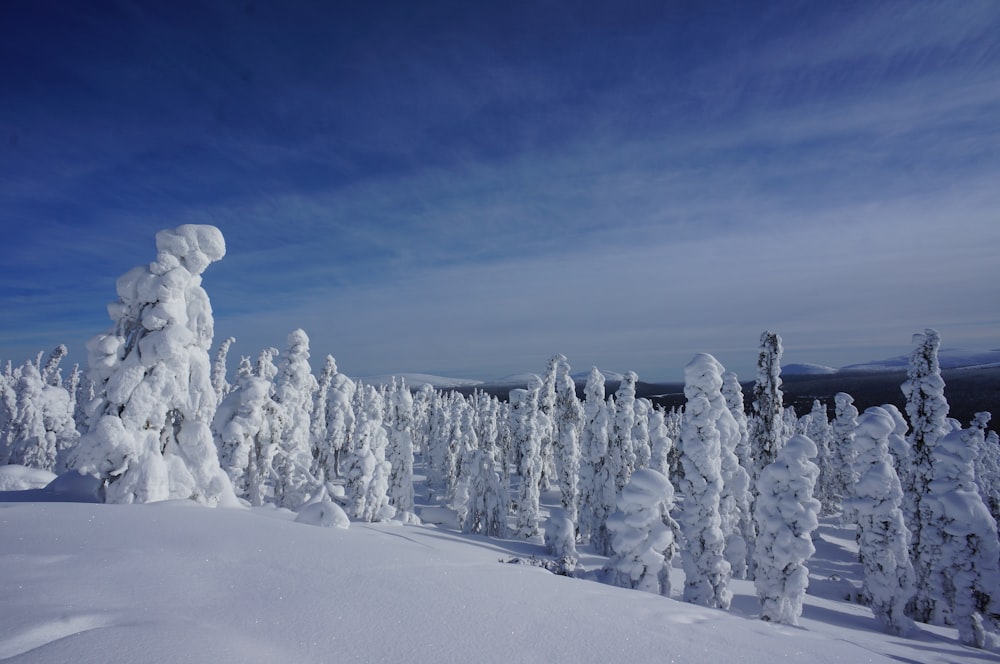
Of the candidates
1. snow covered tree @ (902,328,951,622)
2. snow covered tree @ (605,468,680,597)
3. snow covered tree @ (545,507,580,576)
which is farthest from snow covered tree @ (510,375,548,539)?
snow covered tree @ (902,328,951,622)

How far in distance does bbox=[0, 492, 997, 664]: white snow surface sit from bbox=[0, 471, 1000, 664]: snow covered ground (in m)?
0.02

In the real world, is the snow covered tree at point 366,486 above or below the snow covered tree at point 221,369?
below

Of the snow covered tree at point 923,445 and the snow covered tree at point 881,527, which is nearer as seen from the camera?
the snow covered tree at point 881,527

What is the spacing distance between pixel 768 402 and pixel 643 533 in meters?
11.9

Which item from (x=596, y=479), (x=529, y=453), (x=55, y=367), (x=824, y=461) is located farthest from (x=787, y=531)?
(x=55, y=367)

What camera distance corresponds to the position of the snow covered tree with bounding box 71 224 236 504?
39.0 feet

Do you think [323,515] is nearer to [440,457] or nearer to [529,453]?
[529,453]

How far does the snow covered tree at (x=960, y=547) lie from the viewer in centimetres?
2030

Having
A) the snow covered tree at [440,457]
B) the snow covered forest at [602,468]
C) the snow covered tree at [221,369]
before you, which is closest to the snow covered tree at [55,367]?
the snow covered tree at [221,369]

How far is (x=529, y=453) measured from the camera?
43.8 m

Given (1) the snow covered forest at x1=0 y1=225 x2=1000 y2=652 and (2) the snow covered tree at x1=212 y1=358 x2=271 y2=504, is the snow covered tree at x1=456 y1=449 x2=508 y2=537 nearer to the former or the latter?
(1) the snow covered forest at x1=0 y1=225 x2=1000 y2=652

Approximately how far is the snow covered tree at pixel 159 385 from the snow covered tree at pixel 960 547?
28.9 meters

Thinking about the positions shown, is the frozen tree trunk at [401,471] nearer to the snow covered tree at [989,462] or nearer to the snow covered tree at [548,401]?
the snow covered tree at [548,401]

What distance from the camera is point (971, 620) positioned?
20.2 m
